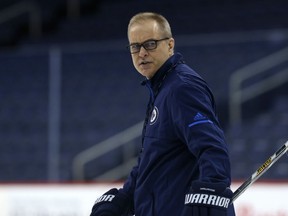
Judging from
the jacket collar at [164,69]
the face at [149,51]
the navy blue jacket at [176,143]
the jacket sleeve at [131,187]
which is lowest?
the jacket sleeve at [131,187]

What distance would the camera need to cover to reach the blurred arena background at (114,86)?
9914 millimetres

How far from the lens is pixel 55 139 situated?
982cm

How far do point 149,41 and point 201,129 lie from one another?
463 mm

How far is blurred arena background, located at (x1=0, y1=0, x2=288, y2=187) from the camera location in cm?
991

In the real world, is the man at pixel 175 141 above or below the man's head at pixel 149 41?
below

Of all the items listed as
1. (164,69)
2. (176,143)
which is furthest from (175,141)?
(164,69)

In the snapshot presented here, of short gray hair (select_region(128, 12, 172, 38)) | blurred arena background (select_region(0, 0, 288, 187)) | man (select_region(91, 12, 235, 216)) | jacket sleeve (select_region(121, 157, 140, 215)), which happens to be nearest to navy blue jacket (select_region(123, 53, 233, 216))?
man (select_region(91, 12, 235, 216))

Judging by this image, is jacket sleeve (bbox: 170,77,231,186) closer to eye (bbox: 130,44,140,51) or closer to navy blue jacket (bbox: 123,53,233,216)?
navy blue jacket (bbox: 123,53,233,216)

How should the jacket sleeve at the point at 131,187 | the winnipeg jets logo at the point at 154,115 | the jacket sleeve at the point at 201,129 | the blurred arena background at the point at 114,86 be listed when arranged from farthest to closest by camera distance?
1. the blurred arena background at the point at 114,86
2. the jacket sleeve at the point at 131,187
3. the winnipeg jets logo at the point at 154,115
4. the jacket sleeve at the point at 201,129

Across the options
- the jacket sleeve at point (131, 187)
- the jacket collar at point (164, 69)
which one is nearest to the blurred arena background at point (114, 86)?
the jacket sleeve at point (131, 187)

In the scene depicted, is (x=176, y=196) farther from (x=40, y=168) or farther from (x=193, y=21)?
(x=193, y=21)

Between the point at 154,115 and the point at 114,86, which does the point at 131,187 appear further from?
the point at 114,86

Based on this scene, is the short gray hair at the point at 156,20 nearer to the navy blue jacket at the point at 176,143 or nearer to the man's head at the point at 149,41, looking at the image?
the man's head at the point at 149,41

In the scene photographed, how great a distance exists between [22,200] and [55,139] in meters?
1.67
